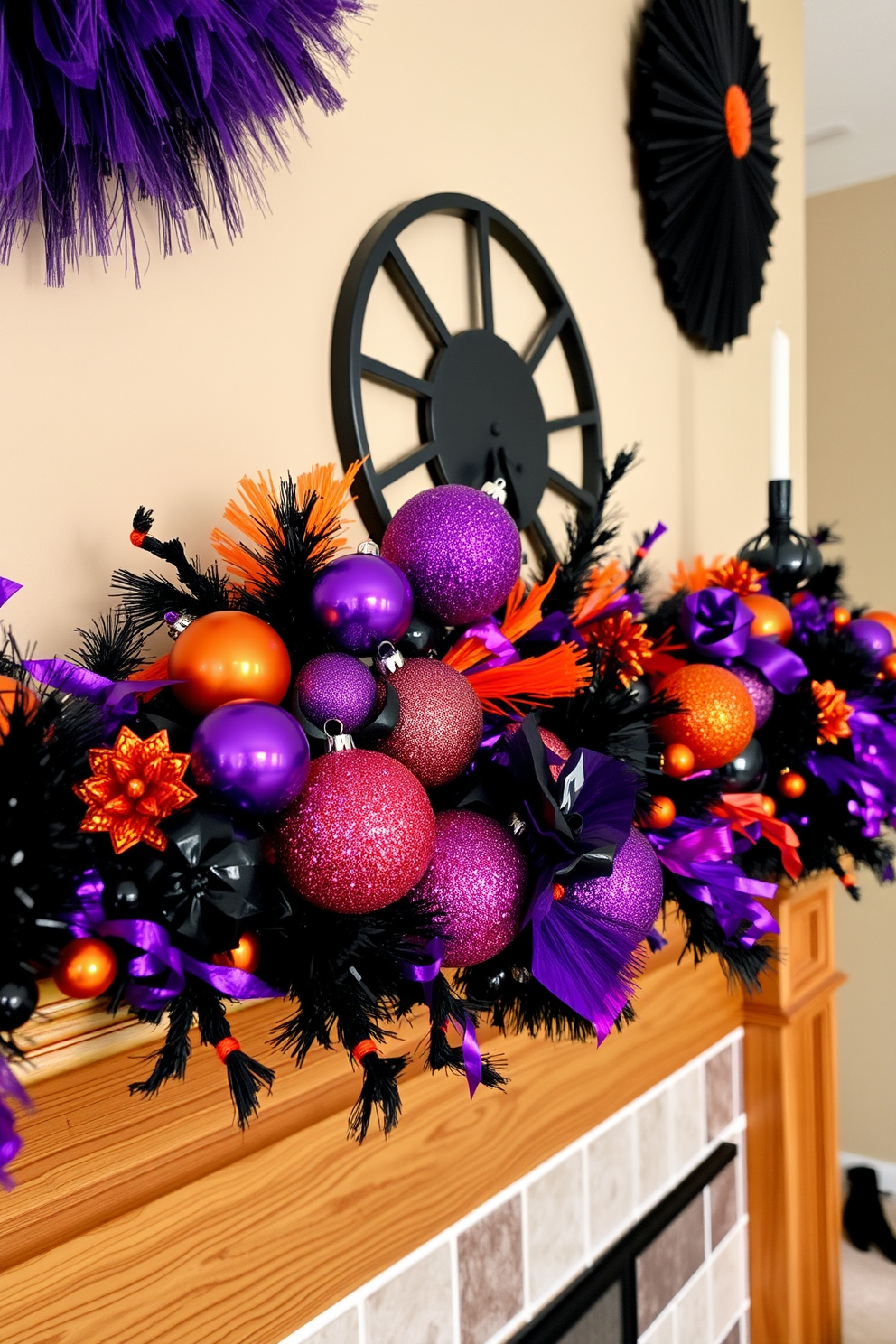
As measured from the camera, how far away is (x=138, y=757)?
408 mm

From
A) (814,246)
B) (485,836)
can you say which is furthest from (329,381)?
(814,246)

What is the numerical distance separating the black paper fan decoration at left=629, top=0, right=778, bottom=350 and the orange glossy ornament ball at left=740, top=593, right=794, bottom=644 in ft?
1.53

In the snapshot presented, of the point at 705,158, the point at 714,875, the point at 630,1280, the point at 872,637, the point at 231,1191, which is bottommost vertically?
the point at 630,1280

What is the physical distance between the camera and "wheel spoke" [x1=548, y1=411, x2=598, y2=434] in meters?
1.00

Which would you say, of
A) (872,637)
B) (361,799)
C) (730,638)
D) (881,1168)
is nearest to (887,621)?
(872,637)

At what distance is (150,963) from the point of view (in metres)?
0.41

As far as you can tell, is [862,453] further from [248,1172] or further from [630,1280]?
[248,1172]

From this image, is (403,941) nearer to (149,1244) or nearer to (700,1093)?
(149,1244)

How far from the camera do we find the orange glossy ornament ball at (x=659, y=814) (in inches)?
27.1

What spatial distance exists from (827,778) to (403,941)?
0.57 m

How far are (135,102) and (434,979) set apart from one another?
18.8 inches

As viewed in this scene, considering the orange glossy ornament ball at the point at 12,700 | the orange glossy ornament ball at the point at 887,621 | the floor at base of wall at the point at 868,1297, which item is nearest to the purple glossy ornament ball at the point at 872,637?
the orange glossy ornament ball at the point at 887,621

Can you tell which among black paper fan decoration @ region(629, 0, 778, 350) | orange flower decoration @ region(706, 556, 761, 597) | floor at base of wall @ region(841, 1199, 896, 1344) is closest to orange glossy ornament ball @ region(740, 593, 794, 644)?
orange flower decoration @ region(706, 556, 761, 597)

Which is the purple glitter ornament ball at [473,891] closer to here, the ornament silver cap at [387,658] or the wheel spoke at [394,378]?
the ornament silver cap at [387,658]
